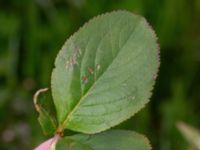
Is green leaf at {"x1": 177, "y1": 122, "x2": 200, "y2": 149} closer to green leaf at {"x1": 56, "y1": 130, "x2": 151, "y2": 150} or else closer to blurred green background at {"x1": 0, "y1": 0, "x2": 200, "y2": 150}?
blurred green background at {"x1": 0, "y1": 0, "x2": 200, "y2": 150}

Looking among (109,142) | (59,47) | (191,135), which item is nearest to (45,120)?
(109,142)

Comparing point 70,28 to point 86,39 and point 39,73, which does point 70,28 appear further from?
point 86,39

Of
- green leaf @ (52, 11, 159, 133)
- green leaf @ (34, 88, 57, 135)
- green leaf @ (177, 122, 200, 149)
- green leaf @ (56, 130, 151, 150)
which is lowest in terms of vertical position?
green leaf @ (177, 122, 200, 149)

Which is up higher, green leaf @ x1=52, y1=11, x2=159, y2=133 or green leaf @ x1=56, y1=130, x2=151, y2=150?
green leaf @ x1=52, y1=11, x2=159, y2=133

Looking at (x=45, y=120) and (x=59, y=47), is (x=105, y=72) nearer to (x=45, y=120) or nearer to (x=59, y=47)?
(x=45, y=120)

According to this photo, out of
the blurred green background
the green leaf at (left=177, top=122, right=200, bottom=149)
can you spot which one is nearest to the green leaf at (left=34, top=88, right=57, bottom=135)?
the green leaf at (left=177, top=122, right=200, bottom=149)

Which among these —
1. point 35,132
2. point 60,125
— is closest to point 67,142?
point 60,125

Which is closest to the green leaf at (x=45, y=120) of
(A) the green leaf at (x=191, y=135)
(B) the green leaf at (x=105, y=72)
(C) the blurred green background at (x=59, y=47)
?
(B) the green leaf at (x=105, y=72)
